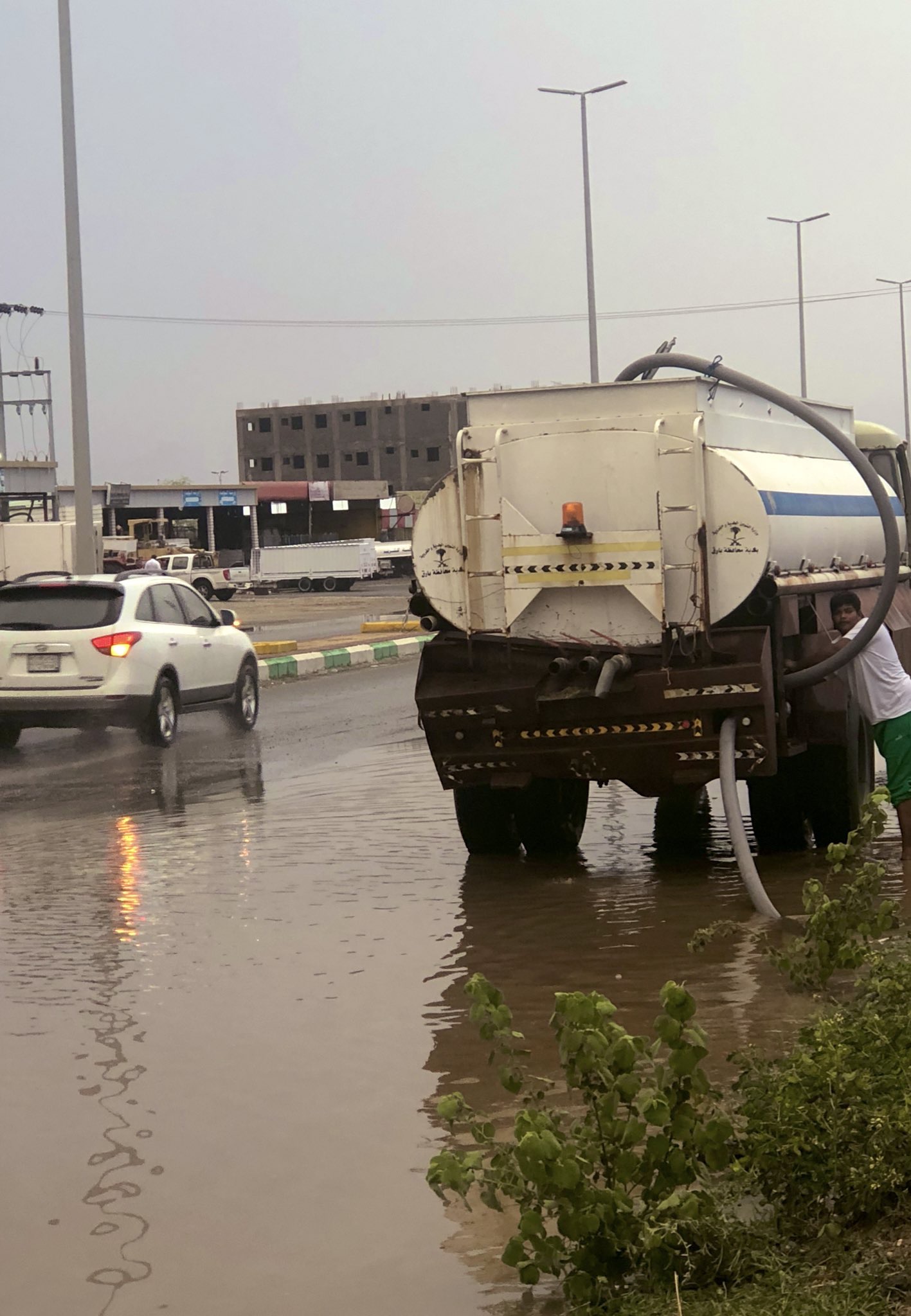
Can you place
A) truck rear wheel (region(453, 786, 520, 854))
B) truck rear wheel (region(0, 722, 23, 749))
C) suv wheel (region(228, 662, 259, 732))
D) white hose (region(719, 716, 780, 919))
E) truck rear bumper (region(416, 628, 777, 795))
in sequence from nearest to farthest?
white hose (region(719, 716, 780, 919))
truck rear bumper (region(416, 628, 777, 795))
truck rear wheel (region(453, 786, 520, 854))
truck rear wheel (region(0, 722, 23, 749))
suv wheel (region(228, 662, 259, 732))

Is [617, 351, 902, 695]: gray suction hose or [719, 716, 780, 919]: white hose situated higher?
[617, 351, 902, 695]: gray suction hose

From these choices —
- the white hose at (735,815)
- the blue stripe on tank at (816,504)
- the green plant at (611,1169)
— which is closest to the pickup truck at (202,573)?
the blue stripe on tank at (816,504)

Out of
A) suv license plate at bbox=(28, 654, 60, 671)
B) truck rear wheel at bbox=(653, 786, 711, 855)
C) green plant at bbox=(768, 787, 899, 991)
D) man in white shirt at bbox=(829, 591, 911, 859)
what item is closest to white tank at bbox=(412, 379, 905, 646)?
man in white shirt at bbox=(829, 591, 911, 859)

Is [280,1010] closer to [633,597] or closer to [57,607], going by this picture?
[633,597]

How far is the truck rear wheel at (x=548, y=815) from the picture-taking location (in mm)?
10500

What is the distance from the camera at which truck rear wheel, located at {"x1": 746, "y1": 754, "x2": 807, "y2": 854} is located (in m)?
10.2

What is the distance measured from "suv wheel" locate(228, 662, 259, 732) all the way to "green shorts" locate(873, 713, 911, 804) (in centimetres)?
983

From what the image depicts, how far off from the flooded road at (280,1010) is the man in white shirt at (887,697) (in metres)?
0.70

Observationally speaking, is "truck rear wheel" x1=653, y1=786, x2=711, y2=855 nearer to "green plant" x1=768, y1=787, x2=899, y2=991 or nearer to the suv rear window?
"green plant" x1=768, y1=787, x2=899, y2=991

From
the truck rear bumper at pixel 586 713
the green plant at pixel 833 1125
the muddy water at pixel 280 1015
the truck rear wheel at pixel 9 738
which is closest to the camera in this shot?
the green plant at pixel 833 1125

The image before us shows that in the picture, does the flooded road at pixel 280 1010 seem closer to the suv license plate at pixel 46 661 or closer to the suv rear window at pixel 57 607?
the suv license plate at pixel 46 661

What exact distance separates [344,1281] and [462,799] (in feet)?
19.6

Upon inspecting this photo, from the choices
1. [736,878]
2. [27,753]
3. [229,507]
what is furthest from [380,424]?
[736,878]

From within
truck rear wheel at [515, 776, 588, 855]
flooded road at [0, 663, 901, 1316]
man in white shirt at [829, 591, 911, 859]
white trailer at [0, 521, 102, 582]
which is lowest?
flooded road at [0, 663, 901, 1316]
